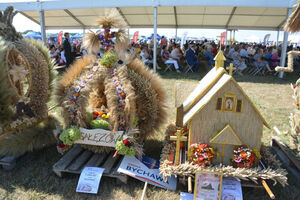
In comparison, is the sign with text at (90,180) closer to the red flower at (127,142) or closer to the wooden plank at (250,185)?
the red flower at (127,142)

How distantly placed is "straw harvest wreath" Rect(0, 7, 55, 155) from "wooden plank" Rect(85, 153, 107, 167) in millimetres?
915

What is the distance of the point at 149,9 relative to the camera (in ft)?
42.4

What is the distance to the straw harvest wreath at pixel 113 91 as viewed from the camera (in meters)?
2.94

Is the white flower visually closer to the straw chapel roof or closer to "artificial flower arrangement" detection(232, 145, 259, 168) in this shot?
the straw chapel roof

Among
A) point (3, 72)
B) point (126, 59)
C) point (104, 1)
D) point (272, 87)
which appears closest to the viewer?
point (3, 72)

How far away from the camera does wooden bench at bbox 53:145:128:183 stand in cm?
291

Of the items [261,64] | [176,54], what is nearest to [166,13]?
[176,54]

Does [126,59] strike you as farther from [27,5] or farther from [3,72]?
[27,5]

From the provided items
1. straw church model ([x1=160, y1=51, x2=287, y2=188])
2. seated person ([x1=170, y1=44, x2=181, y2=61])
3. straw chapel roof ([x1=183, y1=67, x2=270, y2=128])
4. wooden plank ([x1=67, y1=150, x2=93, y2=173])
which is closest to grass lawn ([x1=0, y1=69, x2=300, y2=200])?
wooden plank ([x1=67, y1=150, x2=93, y2=173])

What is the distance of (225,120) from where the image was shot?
2.67 metres

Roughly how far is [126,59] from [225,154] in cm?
185

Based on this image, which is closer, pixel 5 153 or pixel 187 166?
pixel 187 166

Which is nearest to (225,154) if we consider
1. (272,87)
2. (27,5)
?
(272,87)

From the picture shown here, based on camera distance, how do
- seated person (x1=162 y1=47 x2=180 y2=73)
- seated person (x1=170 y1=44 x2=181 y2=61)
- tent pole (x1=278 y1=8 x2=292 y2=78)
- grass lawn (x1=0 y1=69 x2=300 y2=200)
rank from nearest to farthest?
1. grass lawn (x1=0 y1=69 x2=300 y2=200)
2. tent pole (x1=278 y1=8 x2=292 y2=78)
3. seated person (x1=162 y1=47 x2=180 y2=73)
4. seated person (x1=170 y1=44 x2=181 y2=61)
